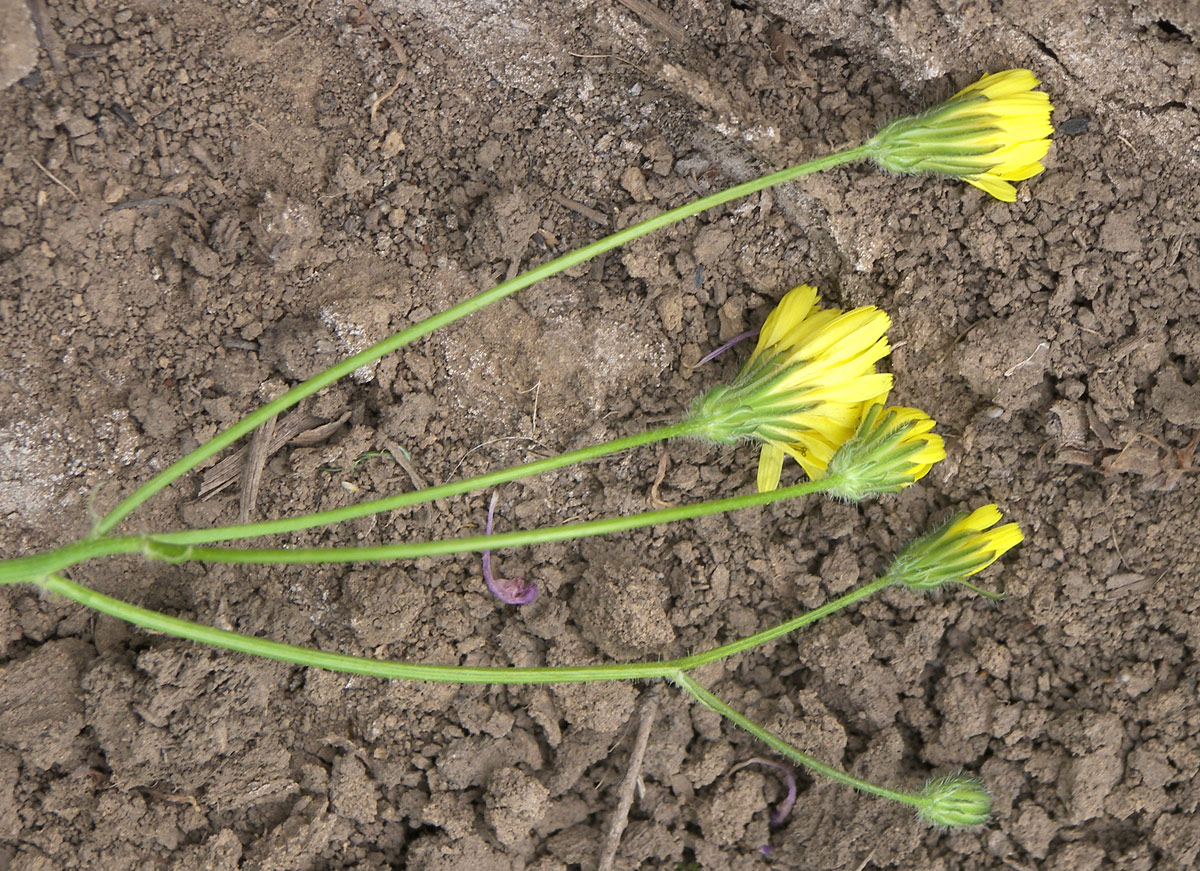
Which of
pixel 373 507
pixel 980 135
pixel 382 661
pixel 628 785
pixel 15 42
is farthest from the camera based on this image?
pixel 628 785

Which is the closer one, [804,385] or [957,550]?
[804,385]

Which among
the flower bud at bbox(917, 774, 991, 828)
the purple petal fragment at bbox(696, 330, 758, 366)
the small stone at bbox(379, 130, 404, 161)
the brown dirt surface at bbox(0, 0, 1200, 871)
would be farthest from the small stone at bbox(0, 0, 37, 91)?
the flower bud at bbox(917, 774, 991, 828)

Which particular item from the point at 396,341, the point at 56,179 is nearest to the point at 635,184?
the point at 396,341

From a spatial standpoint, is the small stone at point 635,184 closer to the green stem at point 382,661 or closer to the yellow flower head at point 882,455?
the yellow flower head at point 882,455

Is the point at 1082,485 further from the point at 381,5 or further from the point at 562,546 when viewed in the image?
the point at 381,5

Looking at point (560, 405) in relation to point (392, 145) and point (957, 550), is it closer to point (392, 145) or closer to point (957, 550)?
point (392, 145)

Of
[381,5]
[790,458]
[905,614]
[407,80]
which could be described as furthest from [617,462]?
[381,5]
